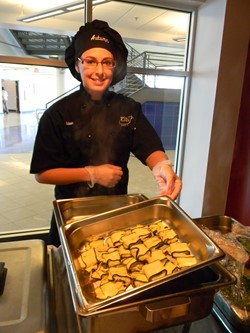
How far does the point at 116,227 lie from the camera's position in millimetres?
800

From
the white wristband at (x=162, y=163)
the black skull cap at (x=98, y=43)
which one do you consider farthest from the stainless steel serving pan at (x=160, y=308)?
the black skull cap at (x=98, y=43)

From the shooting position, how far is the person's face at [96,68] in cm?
102

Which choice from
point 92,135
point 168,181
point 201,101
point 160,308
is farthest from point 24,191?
point 160,308

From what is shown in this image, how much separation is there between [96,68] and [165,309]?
864 millimetres

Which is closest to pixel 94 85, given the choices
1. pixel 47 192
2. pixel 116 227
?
pixel 116 227

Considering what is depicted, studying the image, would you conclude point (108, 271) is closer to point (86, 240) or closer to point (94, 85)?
point (86, 240)

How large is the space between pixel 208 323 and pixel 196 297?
233mm

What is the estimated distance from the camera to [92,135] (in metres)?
1.16

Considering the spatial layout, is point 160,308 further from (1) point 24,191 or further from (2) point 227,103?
(1) point 24,191

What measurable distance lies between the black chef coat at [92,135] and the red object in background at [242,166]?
136 cm

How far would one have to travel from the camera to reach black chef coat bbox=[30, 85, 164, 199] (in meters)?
1.10

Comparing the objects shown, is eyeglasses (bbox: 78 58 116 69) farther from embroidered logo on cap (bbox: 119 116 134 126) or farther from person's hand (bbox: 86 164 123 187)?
person's hand (bbox: 86 164 123 187)

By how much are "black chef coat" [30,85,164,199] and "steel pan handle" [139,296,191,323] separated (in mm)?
704

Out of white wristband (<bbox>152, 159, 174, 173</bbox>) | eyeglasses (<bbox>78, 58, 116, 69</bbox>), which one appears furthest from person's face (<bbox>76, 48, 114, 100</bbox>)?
white wristband (<bbox>152, 159, 174, 173</bbox>)
